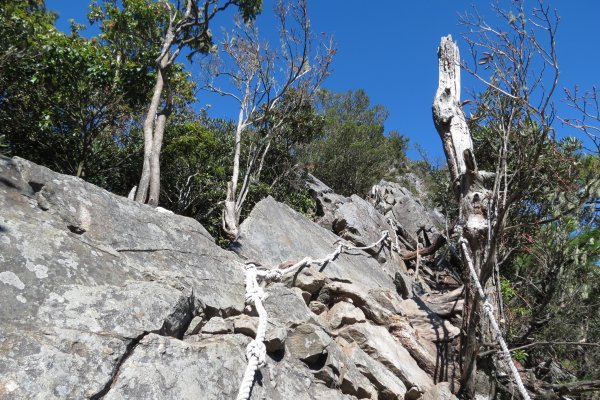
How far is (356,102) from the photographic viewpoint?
30.7 m

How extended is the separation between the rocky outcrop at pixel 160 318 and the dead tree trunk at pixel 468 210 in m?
0.38

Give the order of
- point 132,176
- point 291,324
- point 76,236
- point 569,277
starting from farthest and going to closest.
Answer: point 132,176 < point 569,277 < point 291,324 < point 76,236

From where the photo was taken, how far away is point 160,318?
10.5ft

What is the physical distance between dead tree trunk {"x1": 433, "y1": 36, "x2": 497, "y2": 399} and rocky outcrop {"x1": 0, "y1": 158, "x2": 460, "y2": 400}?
383 millimetres

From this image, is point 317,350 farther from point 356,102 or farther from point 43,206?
point 356,102

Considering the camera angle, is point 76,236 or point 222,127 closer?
point 76,236

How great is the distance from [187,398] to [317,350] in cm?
143

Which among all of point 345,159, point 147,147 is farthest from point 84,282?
point 345,159

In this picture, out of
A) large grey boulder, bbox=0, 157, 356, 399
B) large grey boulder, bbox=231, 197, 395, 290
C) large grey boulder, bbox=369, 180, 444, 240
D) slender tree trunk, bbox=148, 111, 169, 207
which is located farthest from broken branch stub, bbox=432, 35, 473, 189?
large grey boulder, bbox=369, 180, 444, 240

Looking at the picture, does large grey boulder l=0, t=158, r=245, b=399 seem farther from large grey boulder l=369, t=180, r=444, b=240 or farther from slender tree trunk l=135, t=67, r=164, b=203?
large grey boulder l=369, t=180, r=444, b=240

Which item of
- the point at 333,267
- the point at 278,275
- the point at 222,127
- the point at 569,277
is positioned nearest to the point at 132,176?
the point at 222,127

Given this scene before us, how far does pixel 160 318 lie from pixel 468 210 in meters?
4.10

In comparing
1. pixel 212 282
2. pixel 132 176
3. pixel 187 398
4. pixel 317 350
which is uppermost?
pixel 132 176

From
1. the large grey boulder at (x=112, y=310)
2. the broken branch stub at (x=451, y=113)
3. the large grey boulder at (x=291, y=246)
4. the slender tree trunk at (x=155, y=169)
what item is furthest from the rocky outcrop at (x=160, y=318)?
the broken branch stub at (x=451, y=113)
